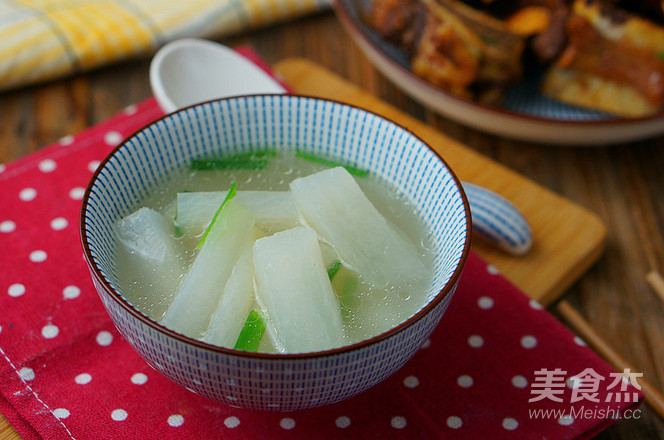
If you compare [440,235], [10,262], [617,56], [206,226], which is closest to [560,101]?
[617,56]

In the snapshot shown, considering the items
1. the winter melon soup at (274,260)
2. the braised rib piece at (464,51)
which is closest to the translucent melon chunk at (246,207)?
the winter melon soup at (274,260)

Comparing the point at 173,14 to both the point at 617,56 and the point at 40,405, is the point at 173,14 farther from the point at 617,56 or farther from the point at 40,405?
the point at 40,405

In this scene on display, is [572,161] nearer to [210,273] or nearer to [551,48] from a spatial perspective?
[551,48]

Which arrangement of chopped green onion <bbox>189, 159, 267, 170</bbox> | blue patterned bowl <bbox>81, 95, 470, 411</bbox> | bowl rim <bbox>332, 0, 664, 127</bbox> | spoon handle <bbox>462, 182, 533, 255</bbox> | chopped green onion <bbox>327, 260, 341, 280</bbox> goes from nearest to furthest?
blue patterned bowl <bbox>81, 95, 470, 411</bbox> → chopped green onion <bbox>327, 260, 341, 280</bbox> → chopped green onion <bbox>189, 159, 267, 170</bbox> → spoon handle <bbox>462, 182, 533, 255</bbox> → bowl rim <bbox>332, 0, 664, 127</bbox>

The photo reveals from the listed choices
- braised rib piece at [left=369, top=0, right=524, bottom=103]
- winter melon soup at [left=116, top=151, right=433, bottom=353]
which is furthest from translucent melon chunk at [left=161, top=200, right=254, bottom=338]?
braised rib piece at [left=369, top=0, right=524, bottom=103]

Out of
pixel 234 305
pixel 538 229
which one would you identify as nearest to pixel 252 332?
pixel 234 305

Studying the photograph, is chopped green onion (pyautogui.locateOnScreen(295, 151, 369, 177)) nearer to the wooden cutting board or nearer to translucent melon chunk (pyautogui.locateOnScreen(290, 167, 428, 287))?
translucent melon chunk (pyautogui.locateOnScreen(290, 167, 428, 287))

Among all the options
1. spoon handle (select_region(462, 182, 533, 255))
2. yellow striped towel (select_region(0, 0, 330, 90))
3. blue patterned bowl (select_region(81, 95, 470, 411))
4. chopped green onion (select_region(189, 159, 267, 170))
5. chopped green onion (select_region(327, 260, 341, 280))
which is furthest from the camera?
yellow striped towel (select_region(0, 0, 330, 90))
